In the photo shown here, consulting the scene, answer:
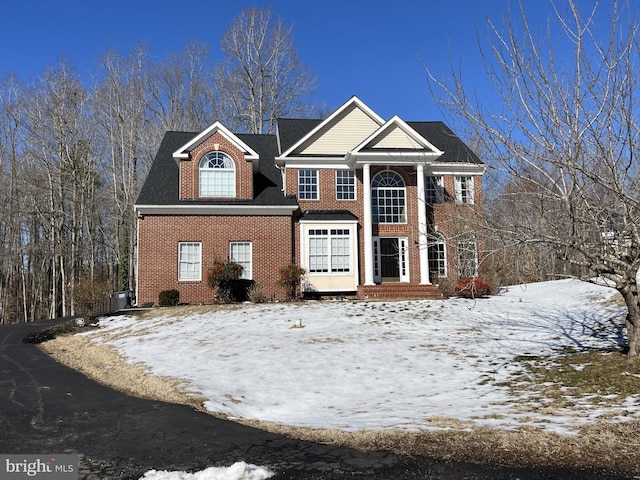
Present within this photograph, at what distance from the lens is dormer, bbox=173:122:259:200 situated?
64.4 ft

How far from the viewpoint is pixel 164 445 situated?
5.02 metres

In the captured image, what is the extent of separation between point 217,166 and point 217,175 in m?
0.38

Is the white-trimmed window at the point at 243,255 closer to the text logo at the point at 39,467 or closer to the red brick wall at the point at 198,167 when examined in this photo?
the red brick wall at the point at 198,167

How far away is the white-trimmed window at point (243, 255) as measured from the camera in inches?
761

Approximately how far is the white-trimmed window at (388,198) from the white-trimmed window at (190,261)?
7.48 meters

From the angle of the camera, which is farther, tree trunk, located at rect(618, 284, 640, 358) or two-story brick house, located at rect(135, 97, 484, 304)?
two-story brick house, located at rect(135, 97, 484, 304)

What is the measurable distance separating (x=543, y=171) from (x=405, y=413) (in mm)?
4102

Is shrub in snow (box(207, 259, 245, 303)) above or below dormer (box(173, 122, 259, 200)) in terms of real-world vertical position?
below

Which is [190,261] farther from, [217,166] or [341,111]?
[341,111]

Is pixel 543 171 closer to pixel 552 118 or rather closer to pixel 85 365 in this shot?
pixel 552 118

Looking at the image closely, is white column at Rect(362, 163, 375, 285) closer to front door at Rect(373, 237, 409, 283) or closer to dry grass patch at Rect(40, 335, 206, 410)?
front door at Rect(373, 237, 409, 283)

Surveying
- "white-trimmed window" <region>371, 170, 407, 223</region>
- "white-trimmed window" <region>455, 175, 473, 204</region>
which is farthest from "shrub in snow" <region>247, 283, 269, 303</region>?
"white-trimmed window" <region>455, 175, 473, 204</region>

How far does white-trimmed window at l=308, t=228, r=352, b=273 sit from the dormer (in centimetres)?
323

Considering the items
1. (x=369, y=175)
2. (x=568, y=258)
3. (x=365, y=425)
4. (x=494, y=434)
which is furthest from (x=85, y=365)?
(x=369, y=175)
